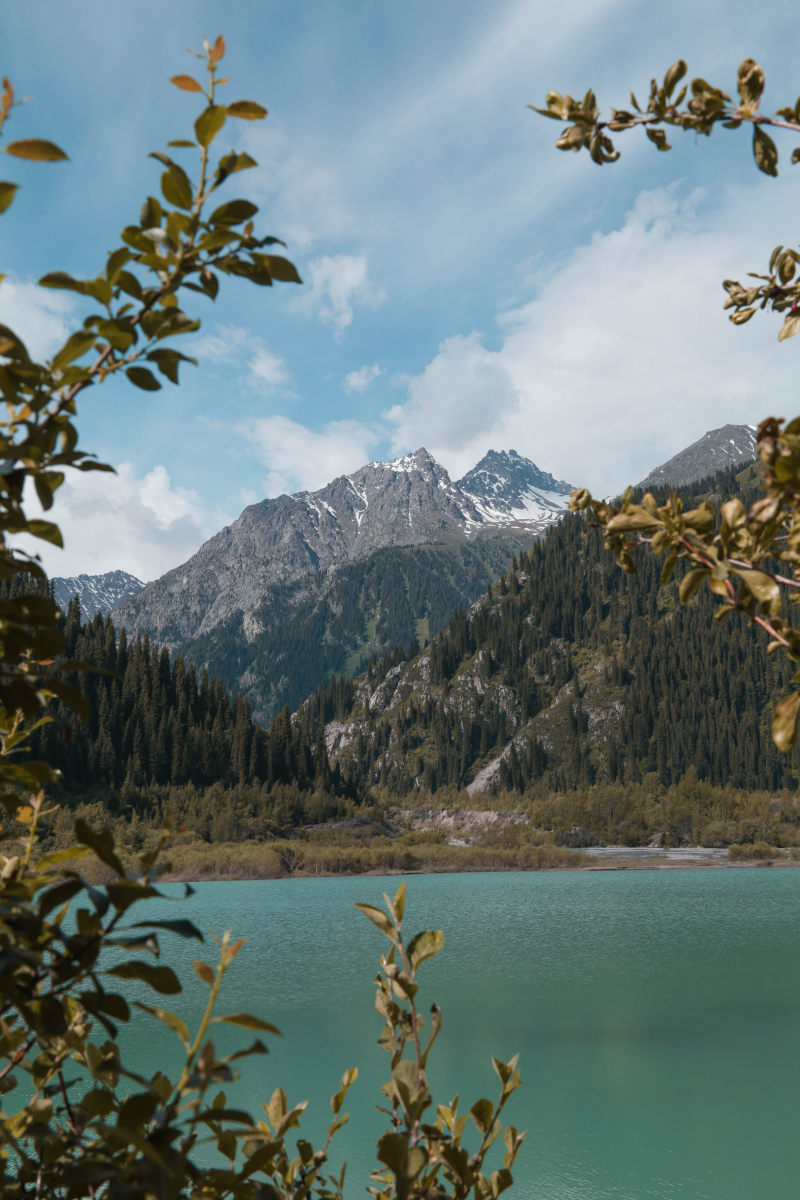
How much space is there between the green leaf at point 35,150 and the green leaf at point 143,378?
312mm

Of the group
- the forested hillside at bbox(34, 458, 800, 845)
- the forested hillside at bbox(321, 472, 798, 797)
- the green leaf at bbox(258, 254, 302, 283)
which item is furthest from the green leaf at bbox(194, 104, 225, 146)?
the forested hillside at bbox(321, 472, 798, 797)

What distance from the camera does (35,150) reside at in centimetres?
108

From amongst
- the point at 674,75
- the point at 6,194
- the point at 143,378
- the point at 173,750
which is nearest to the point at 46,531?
the point at 143,378

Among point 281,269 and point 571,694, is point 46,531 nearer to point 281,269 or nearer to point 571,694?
point 281,269

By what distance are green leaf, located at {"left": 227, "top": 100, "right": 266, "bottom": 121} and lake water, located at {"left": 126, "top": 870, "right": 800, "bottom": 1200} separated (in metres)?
15.6

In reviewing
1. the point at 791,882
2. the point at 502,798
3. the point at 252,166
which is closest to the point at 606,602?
the point at 502,798

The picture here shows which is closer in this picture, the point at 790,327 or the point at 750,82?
the point at 750,82

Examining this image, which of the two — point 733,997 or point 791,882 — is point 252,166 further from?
point 791,882

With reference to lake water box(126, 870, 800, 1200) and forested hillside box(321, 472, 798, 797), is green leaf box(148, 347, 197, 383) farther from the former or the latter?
forested hillside box(321, 472, 798, 797)

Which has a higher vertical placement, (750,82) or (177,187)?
(750,82)

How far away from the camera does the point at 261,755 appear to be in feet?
336

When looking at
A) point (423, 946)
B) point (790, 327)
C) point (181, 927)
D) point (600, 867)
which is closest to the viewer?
point (181, 927)

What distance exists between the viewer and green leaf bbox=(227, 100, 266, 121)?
1266mm

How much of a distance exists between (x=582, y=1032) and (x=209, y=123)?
24169 millimetres
